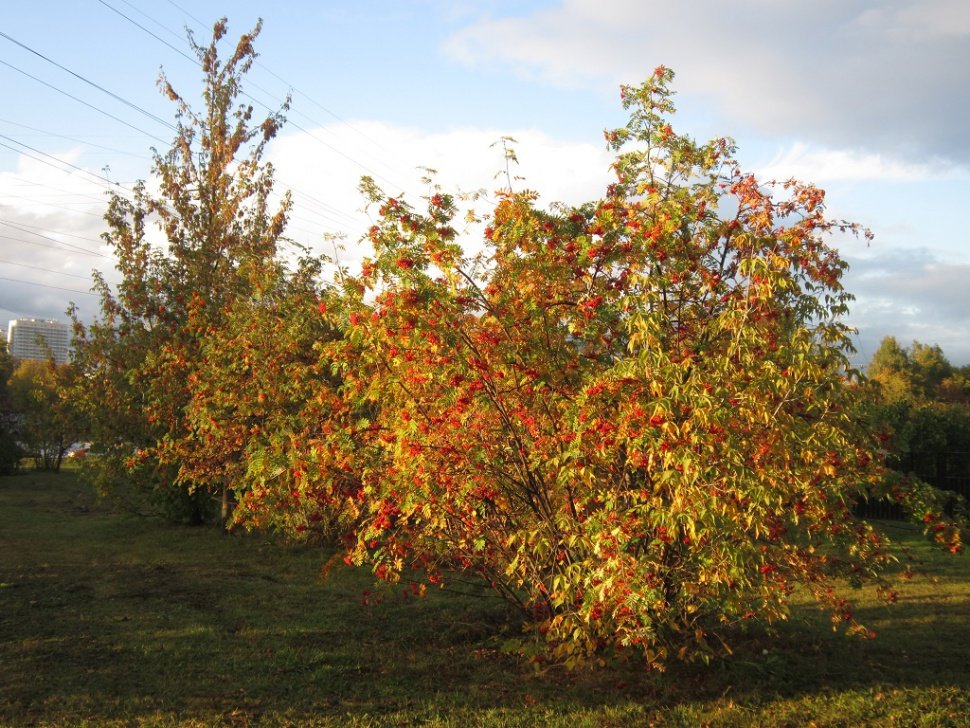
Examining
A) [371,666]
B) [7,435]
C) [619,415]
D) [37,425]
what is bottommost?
[7,435]

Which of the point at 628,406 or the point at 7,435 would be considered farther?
the point at 7,435

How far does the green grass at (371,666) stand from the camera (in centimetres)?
530

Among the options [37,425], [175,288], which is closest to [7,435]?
[37,425]

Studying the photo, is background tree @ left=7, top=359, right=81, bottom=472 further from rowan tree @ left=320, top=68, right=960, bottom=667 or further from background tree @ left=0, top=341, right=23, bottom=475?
rowan tree @ left=320, top=68, right=960, bottom=667

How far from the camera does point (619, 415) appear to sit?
4949mm

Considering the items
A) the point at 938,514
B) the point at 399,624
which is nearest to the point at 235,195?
the point at 399,624

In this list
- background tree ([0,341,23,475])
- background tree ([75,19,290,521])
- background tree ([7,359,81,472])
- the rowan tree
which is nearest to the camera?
the rowan tree

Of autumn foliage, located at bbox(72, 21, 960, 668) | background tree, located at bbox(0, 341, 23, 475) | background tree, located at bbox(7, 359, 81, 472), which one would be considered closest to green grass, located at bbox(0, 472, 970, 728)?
autumn foliage, located at bbox(72, 21, 960, 668)

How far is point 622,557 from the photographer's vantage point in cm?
471

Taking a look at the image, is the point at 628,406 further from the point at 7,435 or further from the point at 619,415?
the point at 7,435

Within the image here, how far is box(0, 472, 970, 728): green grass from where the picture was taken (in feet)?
17.4

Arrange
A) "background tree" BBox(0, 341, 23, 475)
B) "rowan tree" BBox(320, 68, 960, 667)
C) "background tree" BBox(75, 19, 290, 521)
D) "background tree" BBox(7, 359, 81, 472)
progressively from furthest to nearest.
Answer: "background tree" BBox(7, 359, 81, 472) < "background tree" BBox(0, 341, 23, 475) < "background tree" BBox(75, 19, 290, 521) < "rowan tree" BBox(320, 68, 960, 667)

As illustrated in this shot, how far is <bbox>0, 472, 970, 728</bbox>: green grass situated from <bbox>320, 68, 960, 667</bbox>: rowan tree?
0.52 meters

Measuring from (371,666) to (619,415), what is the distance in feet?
9.81
